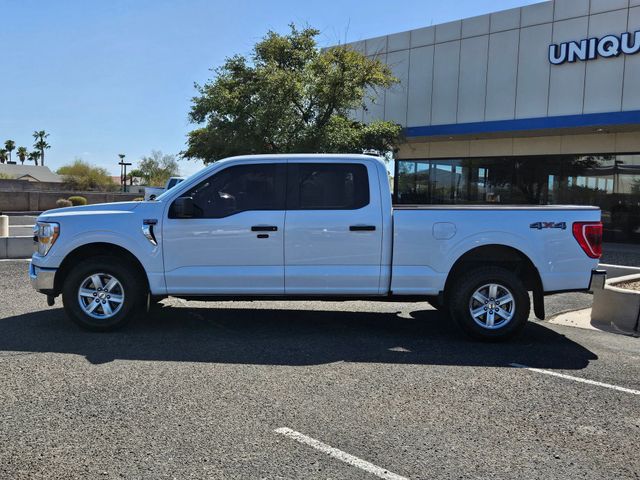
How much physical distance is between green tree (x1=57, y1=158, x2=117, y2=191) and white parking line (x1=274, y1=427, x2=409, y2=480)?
199ft

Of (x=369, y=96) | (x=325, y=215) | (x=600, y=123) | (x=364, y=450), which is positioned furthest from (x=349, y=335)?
(x=369, y=96)

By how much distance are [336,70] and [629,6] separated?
356 inches

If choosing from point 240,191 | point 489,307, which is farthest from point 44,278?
point 489,307

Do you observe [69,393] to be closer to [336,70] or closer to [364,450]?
[364,450]

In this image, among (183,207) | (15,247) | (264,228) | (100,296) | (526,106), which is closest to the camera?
(183,207)

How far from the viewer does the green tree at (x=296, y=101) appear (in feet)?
62.9

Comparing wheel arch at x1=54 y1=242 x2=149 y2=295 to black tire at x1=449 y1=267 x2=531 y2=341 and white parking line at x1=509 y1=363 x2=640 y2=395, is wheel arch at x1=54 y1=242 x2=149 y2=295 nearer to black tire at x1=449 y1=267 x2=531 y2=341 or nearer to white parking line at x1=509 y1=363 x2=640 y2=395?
black tire at x1=449 y1=267 x2=531 y2=341

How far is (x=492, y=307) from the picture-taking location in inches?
257

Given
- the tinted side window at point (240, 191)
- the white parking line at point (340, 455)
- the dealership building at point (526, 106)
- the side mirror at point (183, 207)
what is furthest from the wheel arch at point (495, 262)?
the dealership building at point (526, 106)

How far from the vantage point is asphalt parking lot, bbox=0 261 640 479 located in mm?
3533

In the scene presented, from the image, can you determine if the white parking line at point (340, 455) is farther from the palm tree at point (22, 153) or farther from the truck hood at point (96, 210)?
the palm tree at point (22, 153)

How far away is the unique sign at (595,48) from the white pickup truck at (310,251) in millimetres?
11791

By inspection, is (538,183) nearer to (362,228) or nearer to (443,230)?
(443,230)

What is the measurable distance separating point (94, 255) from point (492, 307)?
474 cm
